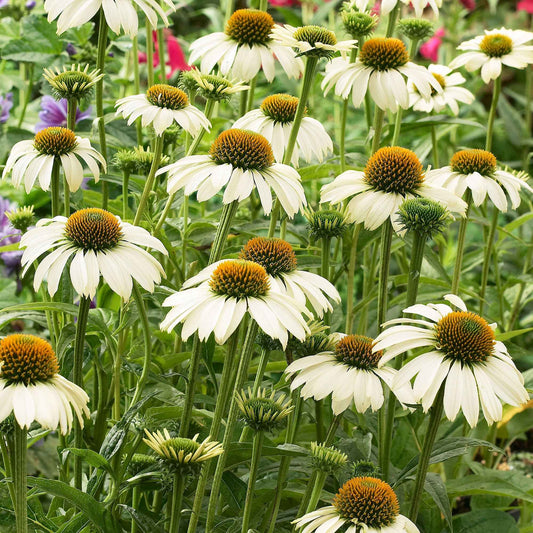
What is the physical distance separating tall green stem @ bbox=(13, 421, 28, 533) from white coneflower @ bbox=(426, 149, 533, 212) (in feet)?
1.94

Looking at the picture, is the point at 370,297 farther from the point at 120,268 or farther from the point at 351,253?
the point at 120,268

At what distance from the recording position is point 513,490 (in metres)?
1.02

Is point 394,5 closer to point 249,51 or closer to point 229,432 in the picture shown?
point 249,51

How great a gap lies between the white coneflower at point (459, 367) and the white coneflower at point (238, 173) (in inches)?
6.8

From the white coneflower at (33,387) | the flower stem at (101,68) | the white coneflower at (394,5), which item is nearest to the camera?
the white coneflower at (33,387)

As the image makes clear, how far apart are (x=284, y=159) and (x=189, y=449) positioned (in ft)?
1.20

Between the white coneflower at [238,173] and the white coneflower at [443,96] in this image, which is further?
the white coneflower at [443,96]

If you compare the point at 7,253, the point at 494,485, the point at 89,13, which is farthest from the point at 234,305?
the point at 7,253

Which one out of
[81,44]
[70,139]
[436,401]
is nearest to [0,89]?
[81,44]

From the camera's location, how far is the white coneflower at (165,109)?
91cm

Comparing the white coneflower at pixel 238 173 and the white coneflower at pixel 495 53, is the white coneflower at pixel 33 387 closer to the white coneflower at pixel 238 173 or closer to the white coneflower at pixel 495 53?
the white coneflower at pixel 238 173

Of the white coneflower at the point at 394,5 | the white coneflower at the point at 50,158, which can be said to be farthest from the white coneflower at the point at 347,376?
the white coneflower at the point at 394,5

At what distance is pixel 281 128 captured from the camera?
988mm

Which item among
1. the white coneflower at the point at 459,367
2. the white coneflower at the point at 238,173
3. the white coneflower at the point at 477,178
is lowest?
the white coneflower at the point at 459,367
